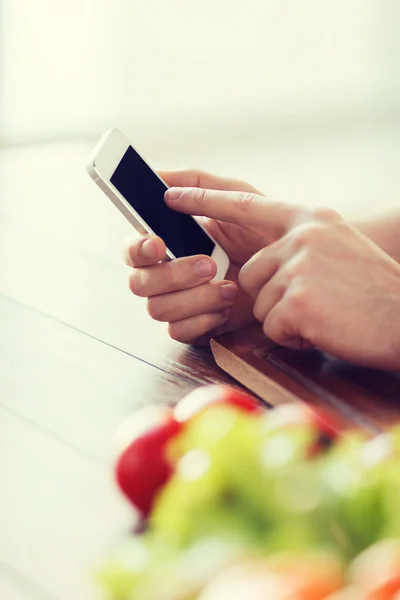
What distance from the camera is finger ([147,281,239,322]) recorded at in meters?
1.01

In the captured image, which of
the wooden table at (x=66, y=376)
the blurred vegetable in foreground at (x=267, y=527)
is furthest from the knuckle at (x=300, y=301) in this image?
the blurred vegetable in foreground at (x=267, y=527)

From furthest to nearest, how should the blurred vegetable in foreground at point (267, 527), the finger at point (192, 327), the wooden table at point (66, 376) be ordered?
the finger at point (192, 327)
the wooden table at point (66, 376)
the blurred vegetable in foreground at point (267, 527)

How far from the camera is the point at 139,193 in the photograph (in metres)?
0.98

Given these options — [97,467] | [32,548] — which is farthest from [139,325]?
[32,548]

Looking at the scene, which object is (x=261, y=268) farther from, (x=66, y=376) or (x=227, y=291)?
(x=66, y=376)

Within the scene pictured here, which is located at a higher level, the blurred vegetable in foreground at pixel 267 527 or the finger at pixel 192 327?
the blurred vegetable in foreground at pixel 267 527

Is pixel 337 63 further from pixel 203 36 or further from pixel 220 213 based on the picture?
pixel 220 213

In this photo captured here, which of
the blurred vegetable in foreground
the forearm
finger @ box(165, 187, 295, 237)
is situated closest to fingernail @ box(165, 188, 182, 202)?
finger @ box(165, 187, 295, 237)

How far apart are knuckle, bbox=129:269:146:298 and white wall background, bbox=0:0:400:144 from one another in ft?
7.36

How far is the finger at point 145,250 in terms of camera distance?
0.97 metres

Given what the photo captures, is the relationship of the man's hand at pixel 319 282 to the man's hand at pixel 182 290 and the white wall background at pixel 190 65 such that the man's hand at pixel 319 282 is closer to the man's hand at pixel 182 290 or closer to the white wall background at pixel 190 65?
the man's hand at pixel 182 290

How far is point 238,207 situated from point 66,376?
0.26 m

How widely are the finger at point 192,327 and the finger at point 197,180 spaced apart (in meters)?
0.20

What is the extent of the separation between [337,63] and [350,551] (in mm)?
3990
